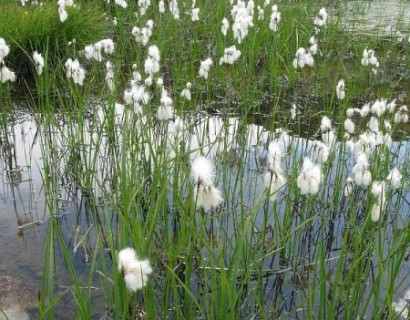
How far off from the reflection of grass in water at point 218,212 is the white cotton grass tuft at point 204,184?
0.13 meters

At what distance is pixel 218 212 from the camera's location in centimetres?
272

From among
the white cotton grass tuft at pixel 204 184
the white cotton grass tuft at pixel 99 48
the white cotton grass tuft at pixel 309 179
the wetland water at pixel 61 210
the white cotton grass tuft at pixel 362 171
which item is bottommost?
the wetland water at pixel 61 210

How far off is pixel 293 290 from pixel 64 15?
2929 millimetres

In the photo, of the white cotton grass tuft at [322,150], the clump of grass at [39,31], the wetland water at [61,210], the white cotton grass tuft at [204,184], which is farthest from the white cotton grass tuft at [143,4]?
the white cotton grass tuft at [204,184]

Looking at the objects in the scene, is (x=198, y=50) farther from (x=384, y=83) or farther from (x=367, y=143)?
(x=367, y=143)

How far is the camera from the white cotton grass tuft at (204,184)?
1302mm

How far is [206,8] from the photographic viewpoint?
7.05 meters

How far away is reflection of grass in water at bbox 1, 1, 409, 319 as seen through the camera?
164 cm

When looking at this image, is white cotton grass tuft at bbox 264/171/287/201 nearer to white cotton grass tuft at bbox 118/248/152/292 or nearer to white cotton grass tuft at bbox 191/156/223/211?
white cotton grass tuft at bbox 191/156/223/211

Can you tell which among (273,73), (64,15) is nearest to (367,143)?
(273,73)

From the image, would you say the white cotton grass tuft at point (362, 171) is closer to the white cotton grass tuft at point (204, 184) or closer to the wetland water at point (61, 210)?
the wetland water at point (61, 210)

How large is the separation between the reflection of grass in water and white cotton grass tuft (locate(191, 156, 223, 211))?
13cm

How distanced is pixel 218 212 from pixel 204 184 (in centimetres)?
142

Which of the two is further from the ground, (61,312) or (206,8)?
(206,8)
